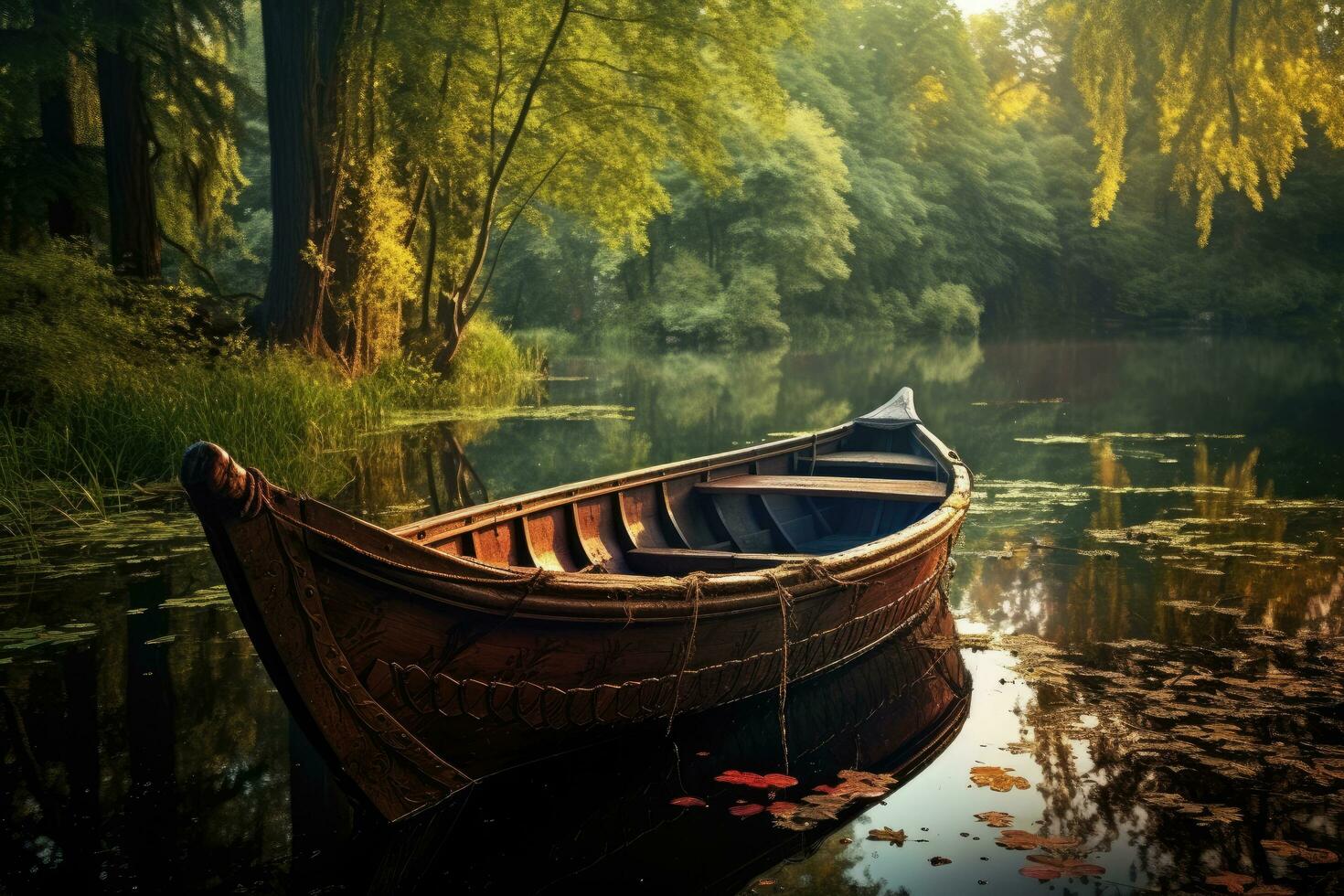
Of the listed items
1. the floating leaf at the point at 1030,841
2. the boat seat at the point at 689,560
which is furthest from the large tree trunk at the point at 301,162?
the floating leaf at the point at 1030,841

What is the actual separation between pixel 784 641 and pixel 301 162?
10436 millimetres

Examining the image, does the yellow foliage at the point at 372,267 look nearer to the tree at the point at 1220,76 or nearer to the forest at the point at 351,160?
the forest at the point at 351,160

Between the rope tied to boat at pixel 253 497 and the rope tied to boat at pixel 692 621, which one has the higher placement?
the rope tied to boat at pixel 253 497

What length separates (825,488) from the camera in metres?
7.80

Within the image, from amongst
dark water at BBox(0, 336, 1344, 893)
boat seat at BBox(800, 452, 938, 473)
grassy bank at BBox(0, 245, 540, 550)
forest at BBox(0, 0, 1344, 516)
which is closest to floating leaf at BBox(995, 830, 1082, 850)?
dark water at BBox(0, 336, 1344, 893)

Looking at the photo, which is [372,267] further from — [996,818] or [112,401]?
[996,818]

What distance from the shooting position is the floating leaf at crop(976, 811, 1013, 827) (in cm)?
416

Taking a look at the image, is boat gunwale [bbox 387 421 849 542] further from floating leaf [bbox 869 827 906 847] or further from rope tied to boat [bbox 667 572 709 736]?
floating leaf [bbox 869 827 906 847]

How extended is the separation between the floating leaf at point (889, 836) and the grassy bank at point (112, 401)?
235 inches

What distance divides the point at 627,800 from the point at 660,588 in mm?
776

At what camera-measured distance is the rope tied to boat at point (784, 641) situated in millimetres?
5102

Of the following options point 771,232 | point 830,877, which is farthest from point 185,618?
point 771,232

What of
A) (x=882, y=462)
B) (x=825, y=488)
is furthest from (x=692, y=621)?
(x=882, y=462)

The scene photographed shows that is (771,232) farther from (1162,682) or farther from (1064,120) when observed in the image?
(1162,682)
